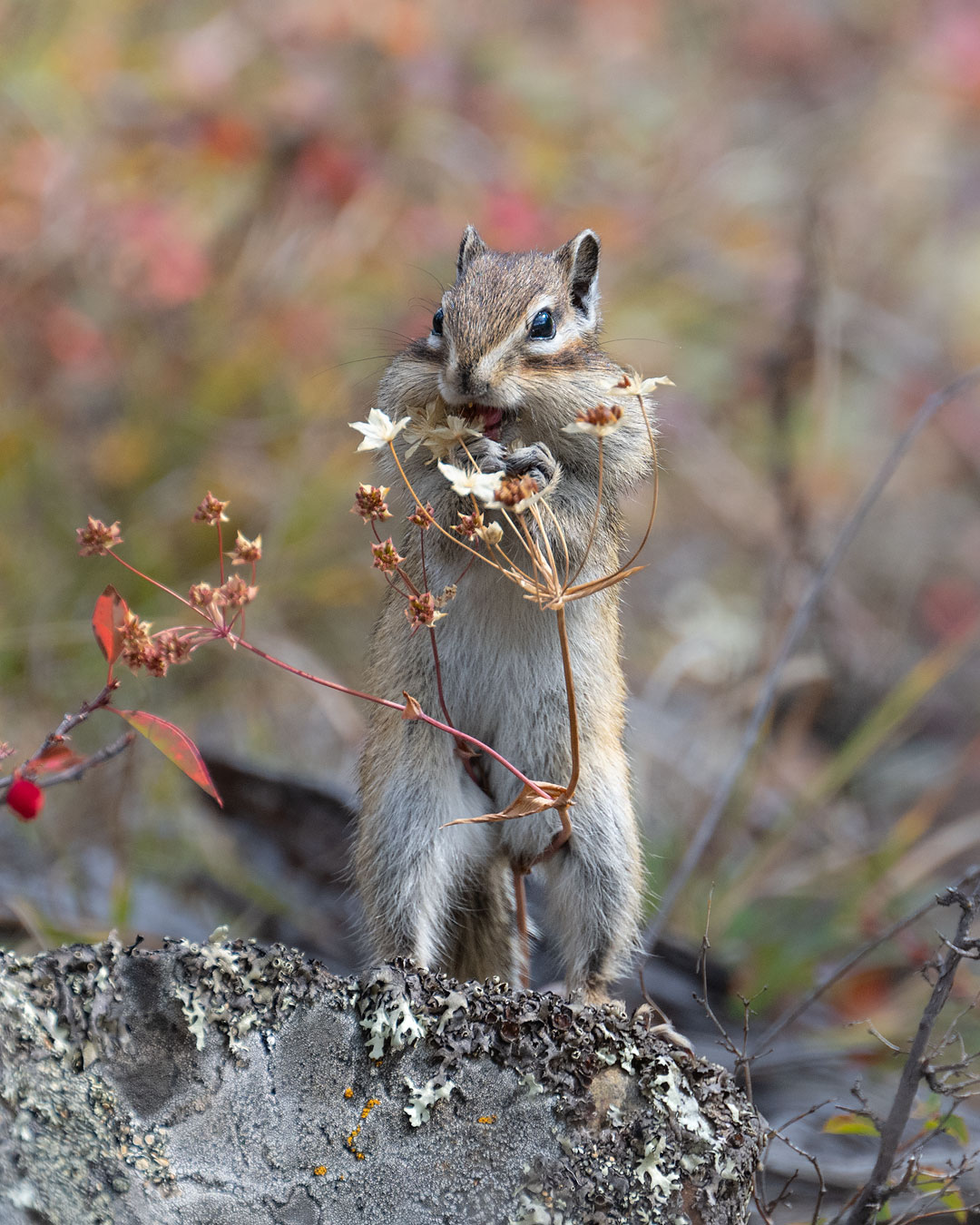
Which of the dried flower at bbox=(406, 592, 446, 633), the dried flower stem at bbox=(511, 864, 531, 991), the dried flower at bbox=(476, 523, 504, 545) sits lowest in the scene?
the dried flower stem at bbox=(511, 864, 531, 991)

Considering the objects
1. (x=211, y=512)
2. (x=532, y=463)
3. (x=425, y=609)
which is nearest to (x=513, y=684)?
(x=532, y=463)

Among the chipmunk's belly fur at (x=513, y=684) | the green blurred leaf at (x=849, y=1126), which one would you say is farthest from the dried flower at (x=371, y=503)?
the green blurred leaf at (x=849, y=1126)

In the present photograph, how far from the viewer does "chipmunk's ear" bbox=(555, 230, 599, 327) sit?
262 centimetres

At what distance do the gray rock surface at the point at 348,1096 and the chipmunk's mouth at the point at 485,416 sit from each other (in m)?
1.06

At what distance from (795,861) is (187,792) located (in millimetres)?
2389

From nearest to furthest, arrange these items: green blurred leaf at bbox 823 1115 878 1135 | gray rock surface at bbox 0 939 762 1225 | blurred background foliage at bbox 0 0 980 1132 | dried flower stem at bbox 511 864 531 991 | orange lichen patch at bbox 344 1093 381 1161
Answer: gray rock surface at bbox 0 939 762 1225
orange lichen patch at bbox 344 1093 381 1161
green blurred leaf at bbox 823 1115 878 1135
dried flower stem at bbox 511 864 531 991
blurred background foliage at bbox 0 0 980 1132

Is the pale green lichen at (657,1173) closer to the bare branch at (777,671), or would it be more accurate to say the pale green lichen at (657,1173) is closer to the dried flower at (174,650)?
the dried flower at (174,650)

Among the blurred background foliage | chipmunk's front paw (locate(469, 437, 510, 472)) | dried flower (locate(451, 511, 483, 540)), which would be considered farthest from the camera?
the blurred background foliage

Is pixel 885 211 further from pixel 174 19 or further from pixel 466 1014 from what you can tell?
pixel 466 1014

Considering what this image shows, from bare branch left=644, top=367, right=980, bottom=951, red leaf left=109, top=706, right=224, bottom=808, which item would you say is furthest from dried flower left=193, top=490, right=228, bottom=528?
bare branch left=644, top=367, right=980, bottom=951

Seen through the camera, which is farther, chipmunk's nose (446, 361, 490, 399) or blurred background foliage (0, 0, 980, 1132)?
blurred background foliage (0, 0, 980, 1132)

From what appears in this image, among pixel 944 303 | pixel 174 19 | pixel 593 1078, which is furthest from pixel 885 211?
pixel 593 1078

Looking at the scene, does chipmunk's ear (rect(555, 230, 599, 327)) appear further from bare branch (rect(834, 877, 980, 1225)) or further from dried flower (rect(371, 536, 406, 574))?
bare branch (rect(834, 877, 980, 1225))

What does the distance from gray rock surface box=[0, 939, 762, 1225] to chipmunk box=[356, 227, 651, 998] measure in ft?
2.19
